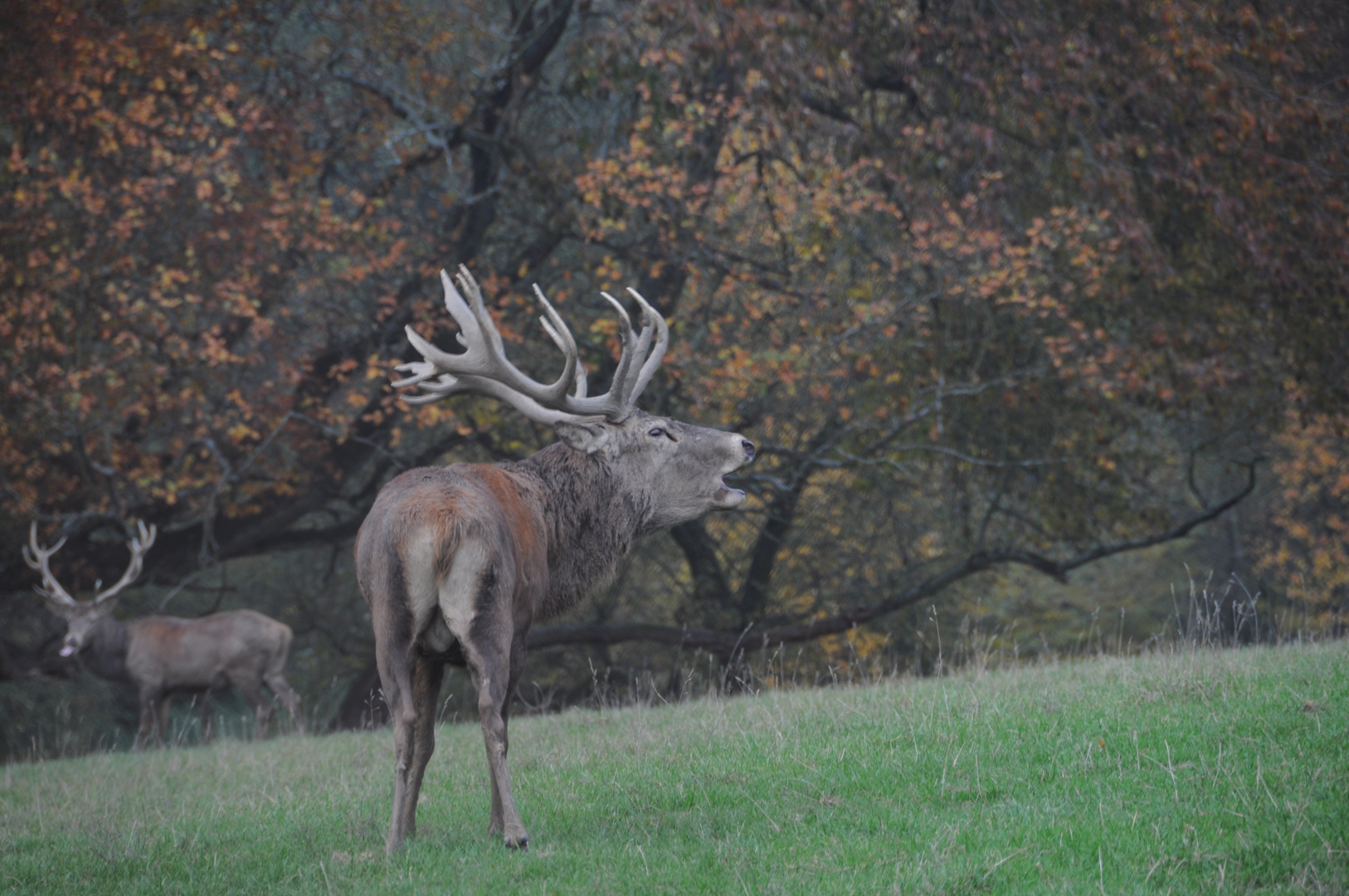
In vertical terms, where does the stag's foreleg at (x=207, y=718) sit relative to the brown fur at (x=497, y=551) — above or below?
below

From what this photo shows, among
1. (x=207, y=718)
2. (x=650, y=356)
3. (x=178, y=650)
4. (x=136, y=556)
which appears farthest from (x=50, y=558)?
(x=650, y=356)

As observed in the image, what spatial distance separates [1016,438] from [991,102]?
14.0ft

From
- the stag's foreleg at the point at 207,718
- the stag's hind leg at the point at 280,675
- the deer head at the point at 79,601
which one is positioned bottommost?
the stag's foreleg at the point at 207,718

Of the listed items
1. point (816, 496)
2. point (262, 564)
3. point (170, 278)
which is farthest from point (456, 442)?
point (262, 564)

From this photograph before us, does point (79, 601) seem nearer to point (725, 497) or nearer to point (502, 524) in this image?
point (725, 497)

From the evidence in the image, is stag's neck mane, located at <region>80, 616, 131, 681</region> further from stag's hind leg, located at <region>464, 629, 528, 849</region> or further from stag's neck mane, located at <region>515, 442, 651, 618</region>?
stag's hind leg, located at <region>464, 629, 528, 849</region>

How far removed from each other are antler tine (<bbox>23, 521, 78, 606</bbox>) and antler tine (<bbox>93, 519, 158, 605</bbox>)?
0.38m

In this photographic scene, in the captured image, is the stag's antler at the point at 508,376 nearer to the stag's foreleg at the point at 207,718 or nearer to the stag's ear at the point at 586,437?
the stag's ear at the point at 586,437

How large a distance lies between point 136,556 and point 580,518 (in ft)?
30.7

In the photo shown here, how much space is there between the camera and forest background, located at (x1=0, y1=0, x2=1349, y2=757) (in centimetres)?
1288

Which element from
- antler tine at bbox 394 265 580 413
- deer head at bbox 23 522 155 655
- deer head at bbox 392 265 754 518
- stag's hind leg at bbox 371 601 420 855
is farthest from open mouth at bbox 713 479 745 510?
deer head at bbox 23 522 155 655

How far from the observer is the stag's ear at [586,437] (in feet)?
22.1

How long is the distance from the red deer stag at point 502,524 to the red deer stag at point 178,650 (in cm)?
874

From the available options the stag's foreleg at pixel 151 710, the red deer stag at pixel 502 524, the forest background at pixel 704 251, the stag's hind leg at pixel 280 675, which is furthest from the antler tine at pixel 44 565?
the red deer stag at pixel 502 524
